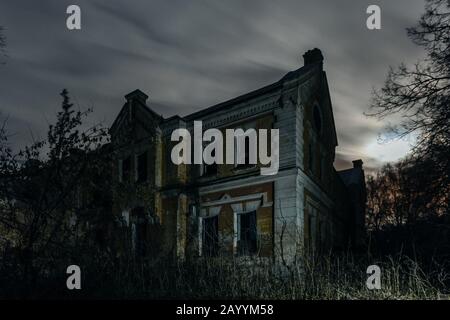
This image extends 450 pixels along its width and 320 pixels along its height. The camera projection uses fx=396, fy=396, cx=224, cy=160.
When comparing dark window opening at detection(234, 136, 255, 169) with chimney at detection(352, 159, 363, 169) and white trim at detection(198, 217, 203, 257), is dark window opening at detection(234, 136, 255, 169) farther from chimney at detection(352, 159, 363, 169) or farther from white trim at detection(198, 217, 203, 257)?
chimney at detection(352, 159, 363, 169)

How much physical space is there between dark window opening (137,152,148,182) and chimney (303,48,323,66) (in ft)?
33.3

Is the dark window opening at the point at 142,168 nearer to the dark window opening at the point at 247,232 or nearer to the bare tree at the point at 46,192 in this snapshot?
the dark window opening at the point at 247,232

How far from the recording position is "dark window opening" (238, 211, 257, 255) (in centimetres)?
1662

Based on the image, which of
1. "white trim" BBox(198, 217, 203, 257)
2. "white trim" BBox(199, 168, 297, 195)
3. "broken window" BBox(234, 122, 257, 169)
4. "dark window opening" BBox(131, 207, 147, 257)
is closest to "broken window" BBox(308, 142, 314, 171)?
"white trim" BBox(199, 168, 297, 195)

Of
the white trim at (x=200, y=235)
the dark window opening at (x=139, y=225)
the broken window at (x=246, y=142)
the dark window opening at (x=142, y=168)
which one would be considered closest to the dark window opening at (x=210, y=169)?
the broken window at (x=246, y=142)

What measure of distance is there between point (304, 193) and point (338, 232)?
9225mm

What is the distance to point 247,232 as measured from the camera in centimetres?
1706

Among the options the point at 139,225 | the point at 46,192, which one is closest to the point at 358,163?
the point at 139,225

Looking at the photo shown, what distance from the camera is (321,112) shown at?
20875mm

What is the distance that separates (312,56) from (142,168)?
1099 cm
